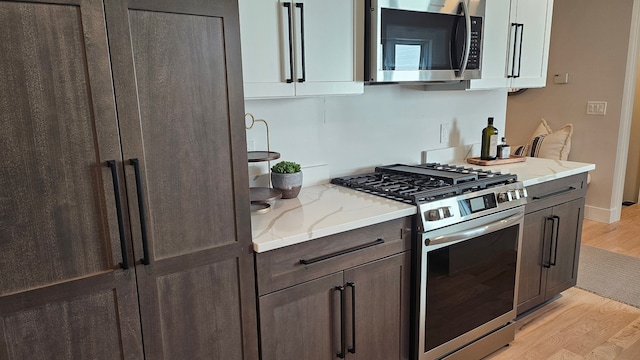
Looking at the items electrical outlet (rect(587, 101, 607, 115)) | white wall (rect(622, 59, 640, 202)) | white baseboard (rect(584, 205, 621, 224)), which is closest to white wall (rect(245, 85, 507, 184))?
electrical outlet (rect(587, 101, 607, 115))

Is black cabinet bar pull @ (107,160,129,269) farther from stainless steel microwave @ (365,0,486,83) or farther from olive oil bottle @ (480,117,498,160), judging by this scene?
olive oil bottle @ (480,117,498,160)

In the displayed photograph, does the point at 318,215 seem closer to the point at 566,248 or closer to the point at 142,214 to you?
the point at 142,214

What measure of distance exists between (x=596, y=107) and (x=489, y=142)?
2.30 meters

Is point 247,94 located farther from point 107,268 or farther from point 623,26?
point 623,26

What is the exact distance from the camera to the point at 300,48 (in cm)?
188

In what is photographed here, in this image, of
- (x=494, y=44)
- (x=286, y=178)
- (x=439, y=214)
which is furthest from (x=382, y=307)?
(x=494, y=44)

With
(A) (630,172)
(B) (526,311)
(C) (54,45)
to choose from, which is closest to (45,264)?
(C) (54,45)

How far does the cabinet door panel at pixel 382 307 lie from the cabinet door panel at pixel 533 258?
0.93m

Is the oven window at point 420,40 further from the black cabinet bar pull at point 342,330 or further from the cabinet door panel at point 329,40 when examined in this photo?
the black cabinet bar pull at point 342,330

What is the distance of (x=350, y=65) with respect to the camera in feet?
6.74

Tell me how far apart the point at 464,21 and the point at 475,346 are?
1.69 metres

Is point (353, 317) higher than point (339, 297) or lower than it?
lower

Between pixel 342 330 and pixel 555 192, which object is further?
pixel 555 192

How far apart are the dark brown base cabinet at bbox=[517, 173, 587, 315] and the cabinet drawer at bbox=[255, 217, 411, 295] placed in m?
1.01
